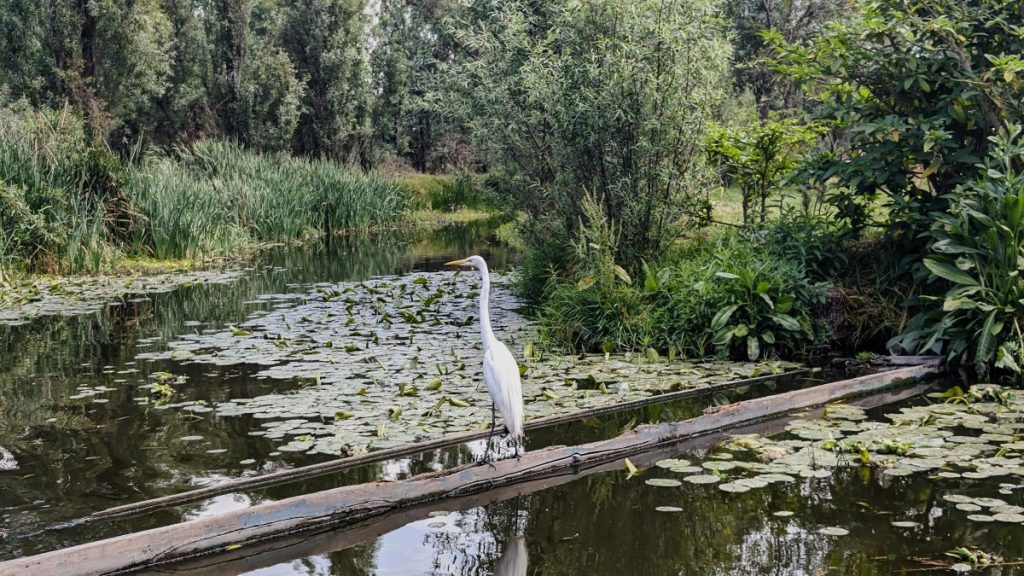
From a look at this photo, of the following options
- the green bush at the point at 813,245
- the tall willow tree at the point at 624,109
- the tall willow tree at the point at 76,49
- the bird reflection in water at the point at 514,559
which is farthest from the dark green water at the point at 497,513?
the tall willow tree at the point at 76,49

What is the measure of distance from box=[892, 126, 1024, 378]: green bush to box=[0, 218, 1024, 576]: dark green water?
2023 millimetres

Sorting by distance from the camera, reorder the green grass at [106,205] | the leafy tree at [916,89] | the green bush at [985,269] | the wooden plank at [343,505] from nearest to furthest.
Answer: the wooden plank at [343,505] < the green bush at [985,269] < the leafy tree at [916,89] < the green grass at [106,205]

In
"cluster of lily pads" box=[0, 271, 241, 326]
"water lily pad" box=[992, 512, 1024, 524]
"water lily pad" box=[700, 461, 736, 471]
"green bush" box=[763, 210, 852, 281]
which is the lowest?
"water lily pad" box=[700, 461, 736, 471]

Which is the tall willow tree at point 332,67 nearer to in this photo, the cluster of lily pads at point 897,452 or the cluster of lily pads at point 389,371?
the cluster of lily pads at point 389,371

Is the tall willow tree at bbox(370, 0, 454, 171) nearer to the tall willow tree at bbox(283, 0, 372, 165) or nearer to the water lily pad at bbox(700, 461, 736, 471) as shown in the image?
the tall willow tree at bbox(283, 0, 372, 165)

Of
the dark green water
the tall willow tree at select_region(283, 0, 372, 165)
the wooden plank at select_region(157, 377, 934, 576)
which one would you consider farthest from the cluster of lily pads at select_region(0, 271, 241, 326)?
the tall willow tree at select_region(283, 0, 372, 165)

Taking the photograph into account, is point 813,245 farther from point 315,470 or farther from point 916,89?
point 315,470

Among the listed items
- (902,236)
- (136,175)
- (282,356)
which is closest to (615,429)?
(282,356)

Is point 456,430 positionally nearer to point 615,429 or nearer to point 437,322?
point 615,429

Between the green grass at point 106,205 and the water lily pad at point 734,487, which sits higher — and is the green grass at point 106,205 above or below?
above

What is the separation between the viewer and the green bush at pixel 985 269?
7062 mm

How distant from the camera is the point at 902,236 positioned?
859cm

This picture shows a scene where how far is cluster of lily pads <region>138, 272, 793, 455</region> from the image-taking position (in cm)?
592

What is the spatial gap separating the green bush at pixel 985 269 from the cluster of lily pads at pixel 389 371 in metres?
1.55
